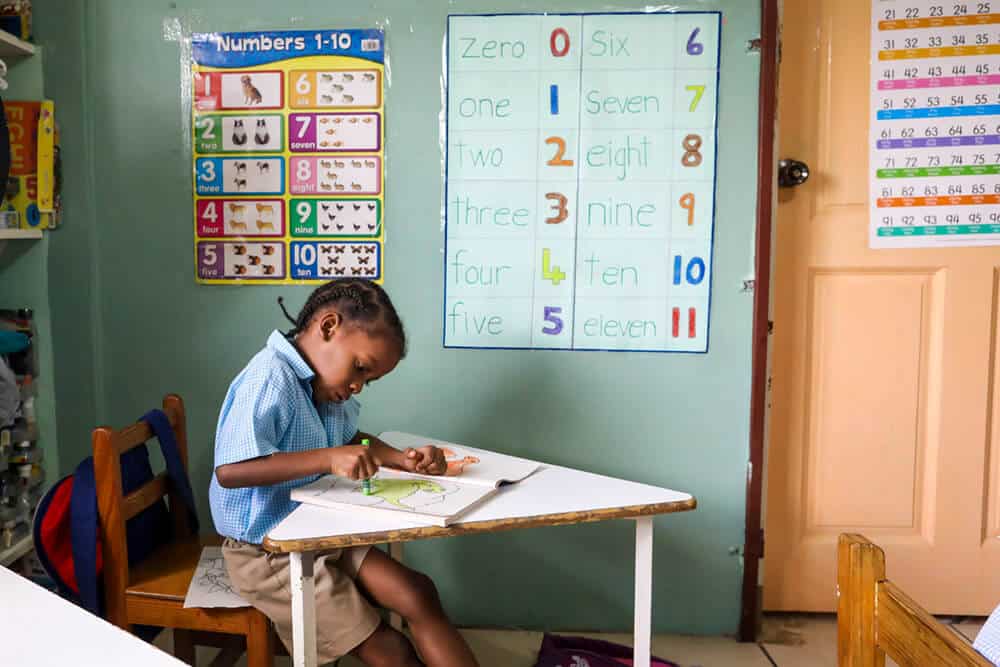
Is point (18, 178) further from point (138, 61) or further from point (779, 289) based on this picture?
point (779, 289)

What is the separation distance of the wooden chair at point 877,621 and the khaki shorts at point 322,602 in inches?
38.6

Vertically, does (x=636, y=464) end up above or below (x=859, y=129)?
below

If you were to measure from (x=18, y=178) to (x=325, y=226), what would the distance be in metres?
0.85

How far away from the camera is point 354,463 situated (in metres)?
1.56

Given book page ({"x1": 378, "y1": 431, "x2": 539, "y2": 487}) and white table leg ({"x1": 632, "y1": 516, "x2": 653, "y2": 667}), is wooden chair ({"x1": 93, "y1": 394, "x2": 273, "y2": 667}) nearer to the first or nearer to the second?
book page ({"x1": 378, "y1": 431, "x2": 539, "y2": 487})

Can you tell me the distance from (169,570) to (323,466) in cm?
50

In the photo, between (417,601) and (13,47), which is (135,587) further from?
(13,47)

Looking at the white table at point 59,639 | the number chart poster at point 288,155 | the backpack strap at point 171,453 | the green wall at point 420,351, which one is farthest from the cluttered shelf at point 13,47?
the white table at point 59,639

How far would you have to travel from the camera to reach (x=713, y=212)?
90.2 inches

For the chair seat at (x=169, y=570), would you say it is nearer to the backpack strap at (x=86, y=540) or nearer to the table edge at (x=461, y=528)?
the backpack strap at (x=86, y=540)

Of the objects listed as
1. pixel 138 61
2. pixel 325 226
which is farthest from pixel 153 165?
pixel 325 226

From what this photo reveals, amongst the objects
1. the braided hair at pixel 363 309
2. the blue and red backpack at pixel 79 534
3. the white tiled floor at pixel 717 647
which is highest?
the braided hair at pixel 363 309

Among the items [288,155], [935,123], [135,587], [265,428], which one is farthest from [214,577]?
[935,123]

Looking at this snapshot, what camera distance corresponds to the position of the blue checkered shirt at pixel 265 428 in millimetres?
1630
